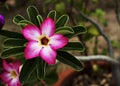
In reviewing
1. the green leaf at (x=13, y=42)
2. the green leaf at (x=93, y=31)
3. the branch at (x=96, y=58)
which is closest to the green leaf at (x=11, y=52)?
the green leaf at (x=13, y=42)

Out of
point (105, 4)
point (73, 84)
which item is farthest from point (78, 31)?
point (105, 4)

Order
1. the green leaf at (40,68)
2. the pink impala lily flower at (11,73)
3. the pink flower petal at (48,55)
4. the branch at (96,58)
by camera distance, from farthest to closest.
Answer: the branch at (96,58) < the pink impala lily flower at (11,73) < the green leaf at (40,68) < the pink flower petal at (48,55)

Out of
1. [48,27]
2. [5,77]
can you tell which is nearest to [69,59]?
[48,27]

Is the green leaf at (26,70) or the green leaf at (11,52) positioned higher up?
the green leaf at (11,52)

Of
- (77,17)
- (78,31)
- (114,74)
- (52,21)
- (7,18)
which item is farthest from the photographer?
(77,17)

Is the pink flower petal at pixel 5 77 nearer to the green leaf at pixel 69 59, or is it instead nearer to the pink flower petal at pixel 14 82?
the pink flower petal at pixel 14 82

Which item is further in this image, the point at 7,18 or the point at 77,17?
the point at 77,17

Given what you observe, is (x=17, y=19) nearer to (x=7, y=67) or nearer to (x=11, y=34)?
(x=11, y=34)

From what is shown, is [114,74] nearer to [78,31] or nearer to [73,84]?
[73,84]
